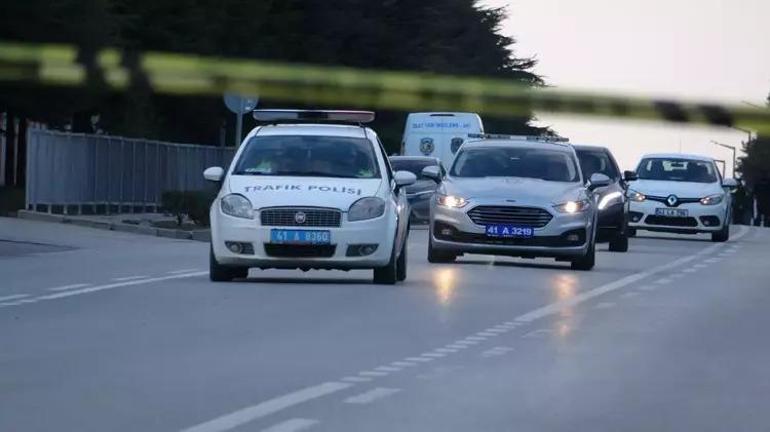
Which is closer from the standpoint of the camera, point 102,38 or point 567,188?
point 102,38

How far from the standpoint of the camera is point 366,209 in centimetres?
2031

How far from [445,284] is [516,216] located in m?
4.45

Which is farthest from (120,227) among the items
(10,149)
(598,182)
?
(10,149)

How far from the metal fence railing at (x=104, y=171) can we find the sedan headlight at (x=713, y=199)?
12.6 m

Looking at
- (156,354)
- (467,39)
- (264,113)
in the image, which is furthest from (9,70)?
(264,113)

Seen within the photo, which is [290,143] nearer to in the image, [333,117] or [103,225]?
[333,117]

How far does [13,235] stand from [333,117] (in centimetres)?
1040

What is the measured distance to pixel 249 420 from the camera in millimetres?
8266

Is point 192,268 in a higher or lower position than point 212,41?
lower

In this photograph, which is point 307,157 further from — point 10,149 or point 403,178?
point 10,149

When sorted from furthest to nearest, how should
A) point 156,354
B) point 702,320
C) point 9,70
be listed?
1. point 702,320
2. point 156,354
3. point 9,70

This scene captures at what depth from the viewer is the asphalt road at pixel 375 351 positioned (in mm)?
8773

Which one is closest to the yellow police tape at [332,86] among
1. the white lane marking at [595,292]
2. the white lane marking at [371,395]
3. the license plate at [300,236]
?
the white lane marking at [371,395]

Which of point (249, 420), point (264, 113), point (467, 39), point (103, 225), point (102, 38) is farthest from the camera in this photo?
point (103, 225)
